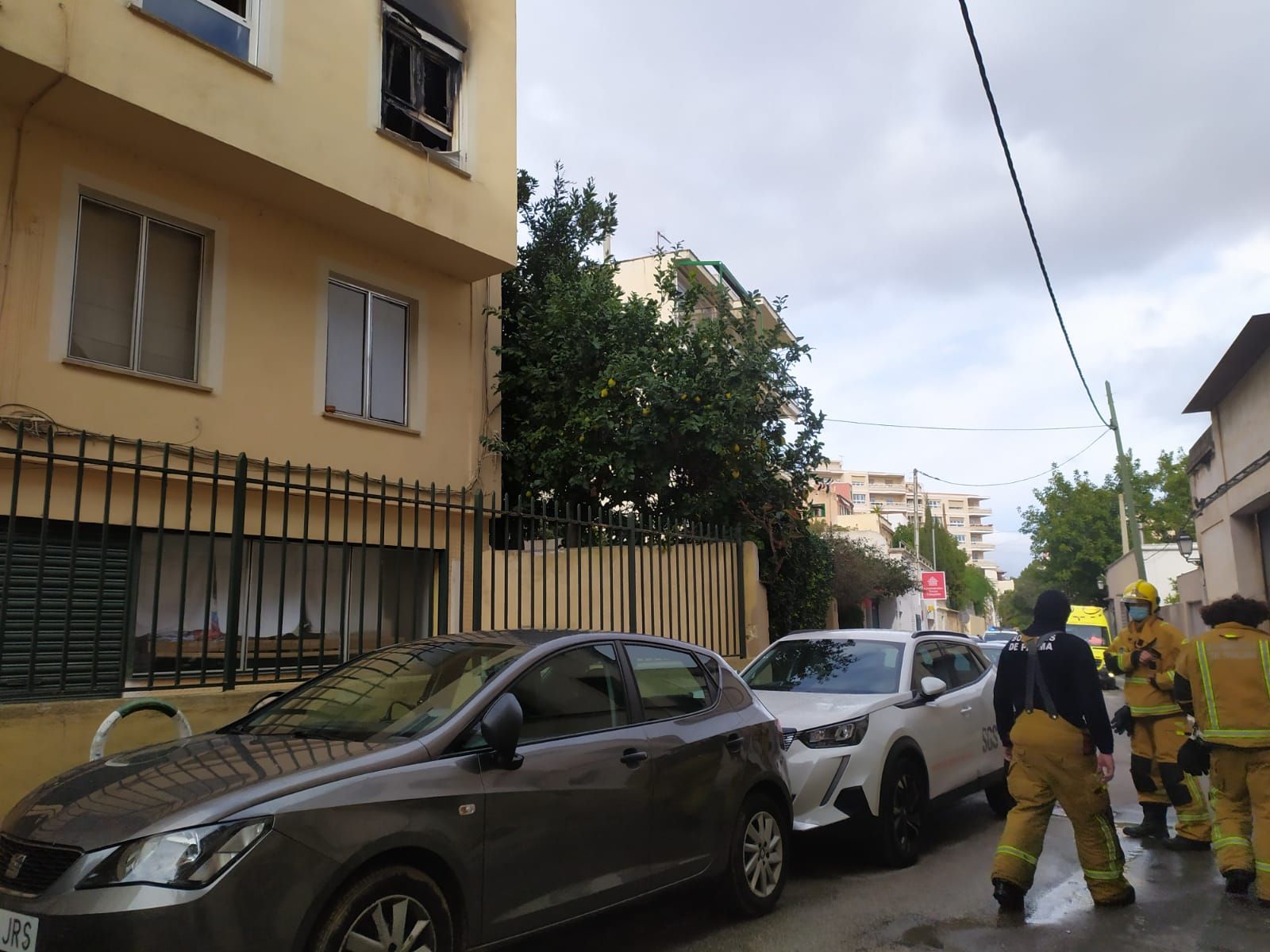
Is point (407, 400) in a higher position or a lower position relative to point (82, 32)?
lower

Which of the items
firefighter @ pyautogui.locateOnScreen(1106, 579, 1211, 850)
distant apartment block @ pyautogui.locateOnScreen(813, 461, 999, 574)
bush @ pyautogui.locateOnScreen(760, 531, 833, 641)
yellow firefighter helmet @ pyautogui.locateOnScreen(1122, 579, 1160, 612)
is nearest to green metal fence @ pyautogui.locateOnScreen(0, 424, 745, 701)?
bush @ pyautogui.locateOnScreen(760, 531, 833, 641)

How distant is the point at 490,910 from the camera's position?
3887mm

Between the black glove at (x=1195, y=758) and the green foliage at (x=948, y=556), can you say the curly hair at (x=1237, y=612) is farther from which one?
the green foliage at (x=948, y=556)

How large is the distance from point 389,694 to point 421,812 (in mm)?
896

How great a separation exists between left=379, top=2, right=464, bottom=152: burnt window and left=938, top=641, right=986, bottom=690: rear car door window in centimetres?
730

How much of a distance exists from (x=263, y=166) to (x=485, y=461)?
13.4ft

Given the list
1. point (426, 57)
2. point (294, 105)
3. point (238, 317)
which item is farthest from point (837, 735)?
point (426, 57)

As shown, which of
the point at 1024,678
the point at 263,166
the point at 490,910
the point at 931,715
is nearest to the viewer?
the point at 490,910

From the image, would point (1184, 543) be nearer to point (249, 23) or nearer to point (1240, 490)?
point (1240, 490)

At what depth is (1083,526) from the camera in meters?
55.2

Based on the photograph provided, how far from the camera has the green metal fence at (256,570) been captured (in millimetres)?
6586

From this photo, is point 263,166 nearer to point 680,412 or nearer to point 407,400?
point 407,400

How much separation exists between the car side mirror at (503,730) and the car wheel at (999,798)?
5.67m

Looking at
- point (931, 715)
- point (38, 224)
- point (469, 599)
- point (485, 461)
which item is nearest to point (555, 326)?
point (485, 461)
